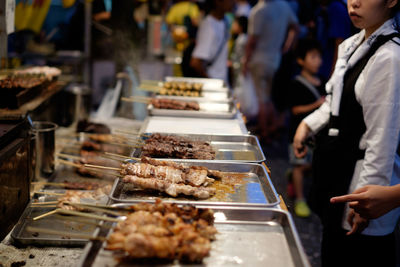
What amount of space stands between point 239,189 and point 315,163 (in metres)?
1.31

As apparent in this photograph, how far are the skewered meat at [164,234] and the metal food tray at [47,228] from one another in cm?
48

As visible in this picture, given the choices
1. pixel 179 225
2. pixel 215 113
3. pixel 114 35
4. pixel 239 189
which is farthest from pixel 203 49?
pixel 179 225

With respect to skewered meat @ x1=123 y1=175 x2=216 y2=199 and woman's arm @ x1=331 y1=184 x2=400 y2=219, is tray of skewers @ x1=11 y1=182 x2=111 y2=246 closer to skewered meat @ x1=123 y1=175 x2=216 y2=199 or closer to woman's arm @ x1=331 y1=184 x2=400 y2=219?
skewered meat @ x1=123 y1=175 x2=216 y2=199

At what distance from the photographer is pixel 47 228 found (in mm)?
2615

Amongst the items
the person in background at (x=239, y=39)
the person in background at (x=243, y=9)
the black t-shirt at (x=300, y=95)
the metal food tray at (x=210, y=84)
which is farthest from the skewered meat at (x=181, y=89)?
the person in background at (x=243, y=9)

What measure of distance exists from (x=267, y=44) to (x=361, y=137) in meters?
6.47

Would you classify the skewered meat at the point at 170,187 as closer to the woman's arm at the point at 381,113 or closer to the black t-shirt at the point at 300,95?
the woman's arm at the point at 381,113

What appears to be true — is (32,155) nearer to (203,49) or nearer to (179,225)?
(179,225)

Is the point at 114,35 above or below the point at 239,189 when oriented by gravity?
above

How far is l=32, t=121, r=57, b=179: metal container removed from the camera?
3.50 m

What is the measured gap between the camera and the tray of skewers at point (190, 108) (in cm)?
423

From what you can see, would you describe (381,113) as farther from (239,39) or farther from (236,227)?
(239,39)

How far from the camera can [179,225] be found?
1912 mm

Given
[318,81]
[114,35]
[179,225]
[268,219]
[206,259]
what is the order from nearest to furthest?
1. [206,259]
2. [179,225]
3. [268,219]
4. [318,81]
5. [114,35]
